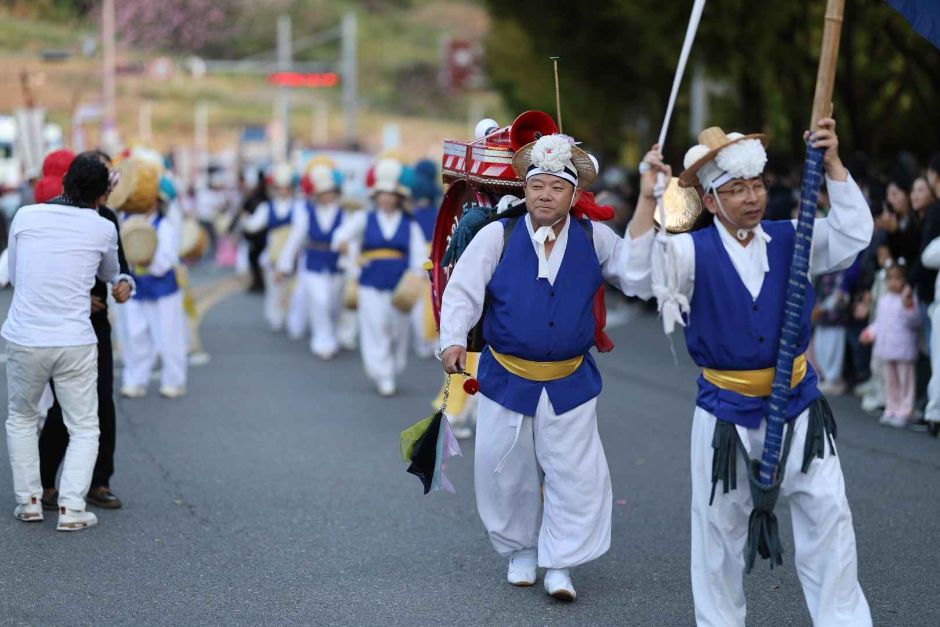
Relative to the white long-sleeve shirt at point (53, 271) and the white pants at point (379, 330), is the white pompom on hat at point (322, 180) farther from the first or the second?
the white long-sleeve shirt at point (53, 271)

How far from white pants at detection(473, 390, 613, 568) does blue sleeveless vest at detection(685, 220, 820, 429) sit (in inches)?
37.6

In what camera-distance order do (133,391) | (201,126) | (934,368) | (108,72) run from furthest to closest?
(201,126) < (108,72) < (133,391) < (934,368)

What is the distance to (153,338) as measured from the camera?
37.6ft

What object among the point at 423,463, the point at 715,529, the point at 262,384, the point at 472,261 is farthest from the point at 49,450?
the point at 262,384

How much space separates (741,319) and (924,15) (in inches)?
59.1

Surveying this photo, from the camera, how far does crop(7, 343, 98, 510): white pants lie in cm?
671

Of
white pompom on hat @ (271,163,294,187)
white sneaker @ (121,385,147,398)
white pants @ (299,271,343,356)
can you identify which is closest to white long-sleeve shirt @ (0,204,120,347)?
white sneaker @ (121,385,147,398)

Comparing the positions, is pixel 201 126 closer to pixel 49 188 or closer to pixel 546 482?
pixel 49 188

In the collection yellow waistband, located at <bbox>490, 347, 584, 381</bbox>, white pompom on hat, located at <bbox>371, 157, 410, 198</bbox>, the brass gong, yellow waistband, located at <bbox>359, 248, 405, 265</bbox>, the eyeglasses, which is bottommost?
yellow waistband, located at <bbox>359, 248, 405, 265</bbox>

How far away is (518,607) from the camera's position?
5723 millimetres

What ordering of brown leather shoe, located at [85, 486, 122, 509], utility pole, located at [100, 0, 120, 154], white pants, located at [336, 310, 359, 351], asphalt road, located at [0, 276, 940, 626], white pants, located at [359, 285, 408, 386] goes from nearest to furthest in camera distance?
asphalt road, located at [0, 276, 940, 626] → brown leather shoe, located at [85, 486, 122, 509] → white pants, located at [359, 285, 408, 386] → white pants, located at [336, 310, 359, 351] → utility pole, located at [100, 0, 120, 154]

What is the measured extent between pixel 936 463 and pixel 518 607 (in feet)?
13.3

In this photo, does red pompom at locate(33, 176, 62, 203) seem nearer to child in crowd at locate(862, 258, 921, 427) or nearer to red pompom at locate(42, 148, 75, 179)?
red pompom at locate(42, 148, 75, 179)

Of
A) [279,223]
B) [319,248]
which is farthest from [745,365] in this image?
[279,223]
